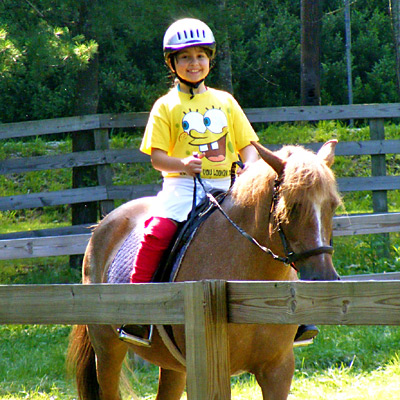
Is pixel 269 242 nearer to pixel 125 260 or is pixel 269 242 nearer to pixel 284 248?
pixel 284 248

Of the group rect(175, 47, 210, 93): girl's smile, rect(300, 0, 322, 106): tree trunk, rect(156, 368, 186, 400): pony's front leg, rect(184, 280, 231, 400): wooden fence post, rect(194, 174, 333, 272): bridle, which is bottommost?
rect(156, 368, 186, 400): pony's front leg

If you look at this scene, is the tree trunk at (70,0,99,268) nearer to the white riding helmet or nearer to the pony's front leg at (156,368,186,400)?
the pony's front leg at (156,368,186,400)

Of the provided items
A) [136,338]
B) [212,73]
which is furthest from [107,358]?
[212,73]

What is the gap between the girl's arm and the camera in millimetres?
3266

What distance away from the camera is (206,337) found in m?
2.31

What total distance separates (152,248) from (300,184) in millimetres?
1074

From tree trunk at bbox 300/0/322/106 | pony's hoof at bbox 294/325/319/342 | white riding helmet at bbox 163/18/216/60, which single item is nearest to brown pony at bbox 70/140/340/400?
pony's hoof at bbox 294/325/319/342

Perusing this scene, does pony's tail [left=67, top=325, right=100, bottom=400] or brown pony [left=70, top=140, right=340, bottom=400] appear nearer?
brown pony [left=70, top=140, right=340, bottom=400]

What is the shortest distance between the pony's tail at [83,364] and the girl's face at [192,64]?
1.91m

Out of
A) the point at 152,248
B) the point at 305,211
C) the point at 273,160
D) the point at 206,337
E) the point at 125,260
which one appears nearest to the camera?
the point at 206,337

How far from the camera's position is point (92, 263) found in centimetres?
438

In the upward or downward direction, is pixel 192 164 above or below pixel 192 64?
below

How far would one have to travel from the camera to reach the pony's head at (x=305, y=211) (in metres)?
2.64

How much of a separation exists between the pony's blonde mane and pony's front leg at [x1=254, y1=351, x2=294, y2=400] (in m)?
0.78
